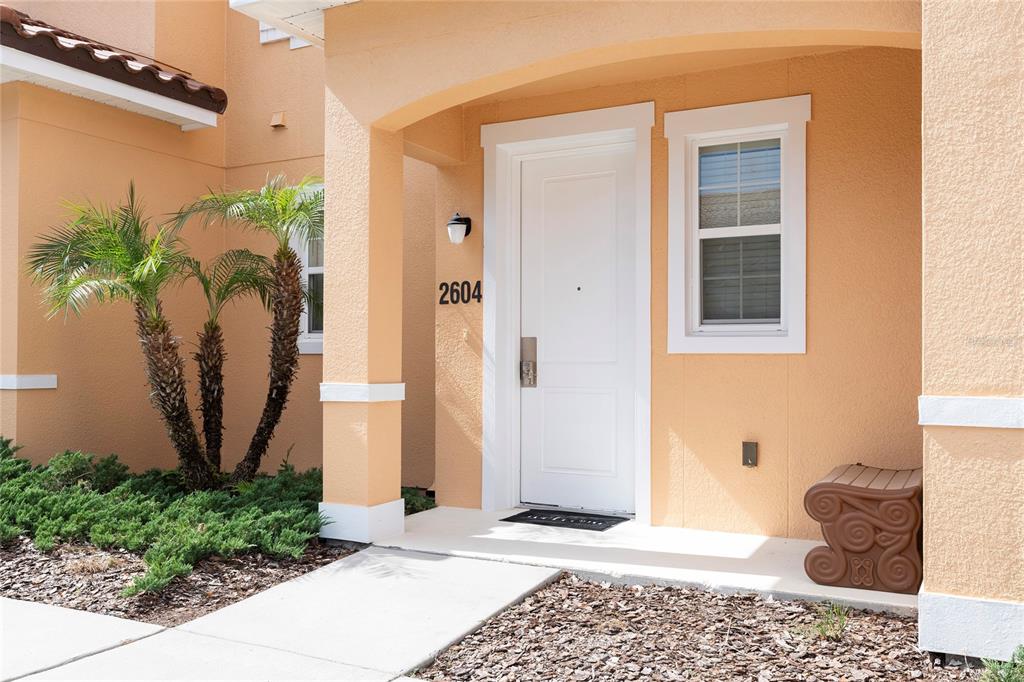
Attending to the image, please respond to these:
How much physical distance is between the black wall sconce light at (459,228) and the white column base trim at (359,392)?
152cm

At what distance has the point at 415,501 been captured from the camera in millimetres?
6926

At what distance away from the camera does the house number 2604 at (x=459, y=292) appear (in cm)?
693

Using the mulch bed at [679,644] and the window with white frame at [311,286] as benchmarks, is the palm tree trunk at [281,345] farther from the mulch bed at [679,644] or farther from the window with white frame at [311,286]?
the mulch bed at [679,644]

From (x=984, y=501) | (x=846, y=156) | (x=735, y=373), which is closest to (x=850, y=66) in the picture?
(x=846, y=156)

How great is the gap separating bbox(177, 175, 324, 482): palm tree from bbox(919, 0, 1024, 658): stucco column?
4.52 m

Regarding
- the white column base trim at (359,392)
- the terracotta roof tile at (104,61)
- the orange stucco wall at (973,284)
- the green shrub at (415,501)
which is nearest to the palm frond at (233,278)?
the white column base trim at (359,392)

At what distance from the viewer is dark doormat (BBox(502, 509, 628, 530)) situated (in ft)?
20.2

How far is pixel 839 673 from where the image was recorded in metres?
3.60

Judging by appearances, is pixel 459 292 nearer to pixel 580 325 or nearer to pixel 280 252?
pixel 580 325

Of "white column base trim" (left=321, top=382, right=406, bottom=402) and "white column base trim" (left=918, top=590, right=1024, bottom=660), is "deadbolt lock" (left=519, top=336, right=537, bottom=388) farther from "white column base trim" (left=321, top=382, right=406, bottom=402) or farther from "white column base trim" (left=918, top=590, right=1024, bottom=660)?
"white column base trim" (left=918, top=590, right=1024, bottom=660)

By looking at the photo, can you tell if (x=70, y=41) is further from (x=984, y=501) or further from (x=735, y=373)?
(x=984, y=501)

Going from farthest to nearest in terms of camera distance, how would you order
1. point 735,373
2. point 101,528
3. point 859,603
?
point 735,373 < point 101,528 < point 859,603

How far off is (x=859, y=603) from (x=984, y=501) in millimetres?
947

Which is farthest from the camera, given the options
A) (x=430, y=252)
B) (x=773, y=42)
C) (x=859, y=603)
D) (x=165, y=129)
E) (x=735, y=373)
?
(x=165, y=129)
